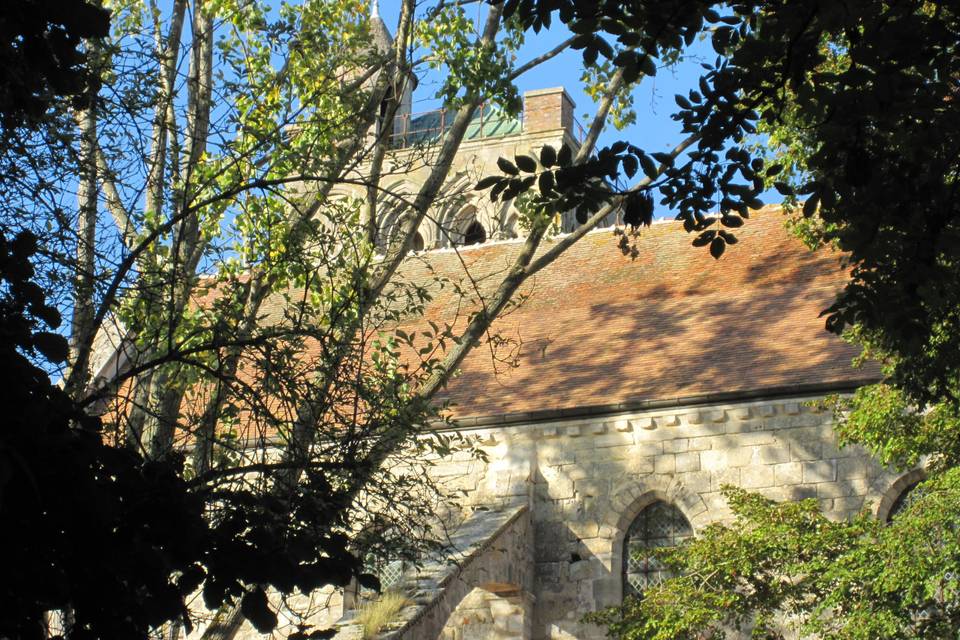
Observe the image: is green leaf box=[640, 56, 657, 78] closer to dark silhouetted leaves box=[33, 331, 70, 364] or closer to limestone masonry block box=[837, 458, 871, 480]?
dark silhouetted leaves box=[33, 331, 70, 364]

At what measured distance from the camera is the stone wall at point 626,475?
14570 mm

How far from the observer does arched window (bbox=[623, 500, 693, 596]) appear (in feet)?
49.4

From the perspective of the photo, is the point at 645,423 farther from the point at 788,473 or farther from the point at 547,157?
the point at 547,157

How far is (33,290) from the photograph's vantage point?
509 centimetres

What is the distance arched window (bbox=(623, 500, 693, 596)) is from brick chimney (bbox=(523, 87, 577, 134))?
1477 cm

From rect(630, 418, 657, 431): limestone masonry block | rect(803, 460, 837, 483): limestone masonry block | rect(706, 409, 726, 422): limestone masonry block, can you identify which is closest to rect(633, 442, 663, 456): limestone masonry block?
rect(630, 418, 657, 431): limestone masonry block

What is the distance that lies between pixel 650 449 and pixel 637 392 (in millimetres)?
742

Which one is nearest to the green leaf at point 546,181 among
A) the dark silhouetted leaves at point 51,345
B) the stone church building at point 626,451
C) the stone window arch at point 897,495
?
the dark silhouetted leaves at point 51,345

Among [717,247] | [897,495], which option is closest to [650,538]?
[897,495]

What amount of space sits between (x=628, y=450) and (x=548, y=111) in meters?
15.0

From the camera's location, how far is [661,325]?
17.7 meters

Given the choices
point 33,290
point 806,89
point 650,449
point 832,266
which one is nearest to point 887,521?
point 650,449

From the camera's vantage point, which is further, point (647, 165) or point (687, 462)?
point (687, 462)

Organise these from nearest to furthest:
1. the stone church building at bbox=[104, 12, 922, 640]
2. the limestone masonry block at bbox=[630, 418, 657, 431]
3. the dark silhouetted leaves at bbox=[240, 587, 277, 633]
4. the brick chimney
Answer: the dark silhouetted leaves at bbox=[240, 587, 277, 633] < the stone church building at bbox=[104, 12, 922, 640] < the limestone masonry block at bbox=[630, 418, 657, 431] < the brick chimney
